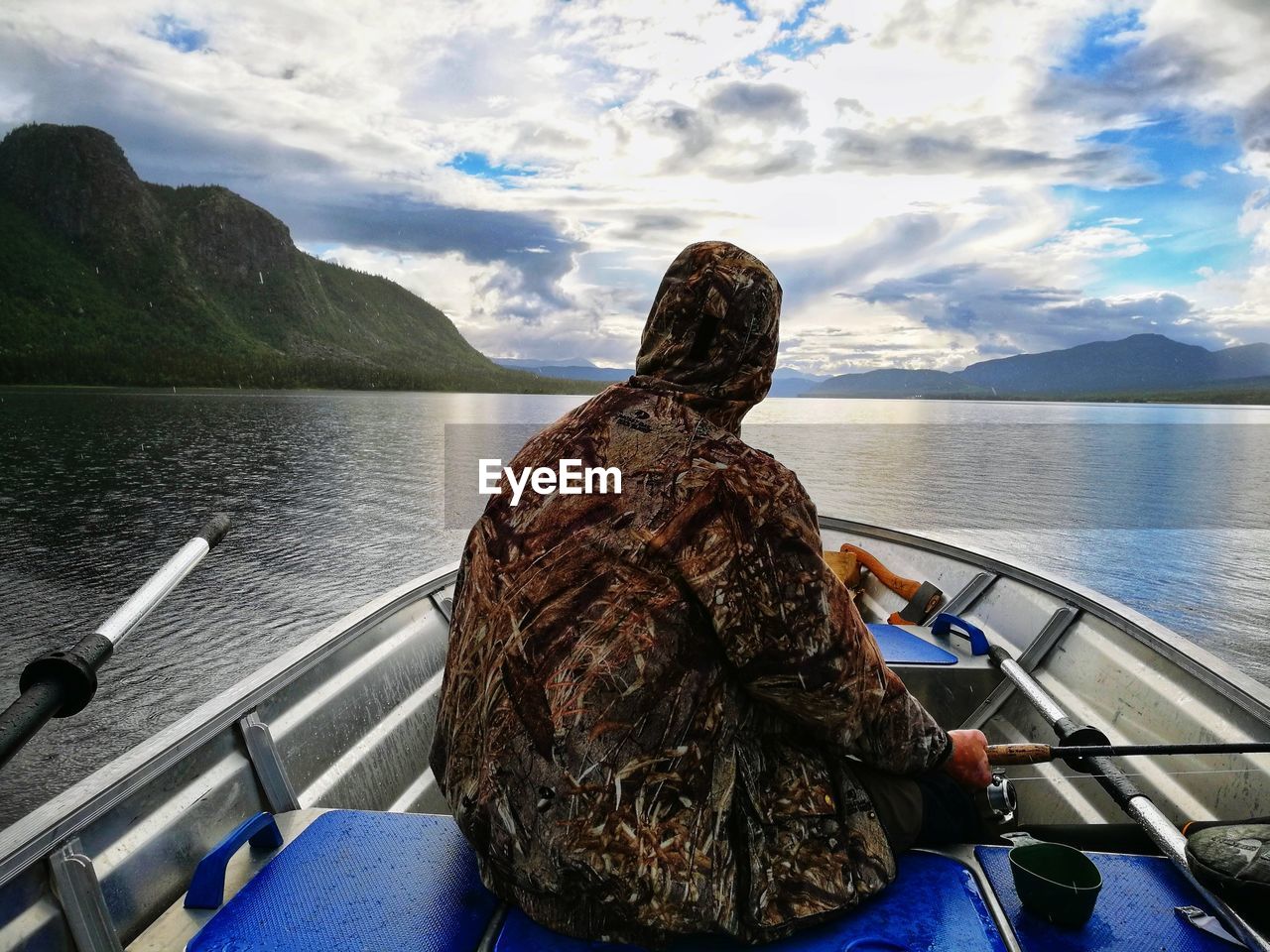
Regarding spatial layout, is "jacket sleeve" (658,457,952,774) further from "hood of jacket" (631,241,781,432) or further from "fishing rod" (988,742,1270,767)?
"fishing rod" (988,742,1270,767)

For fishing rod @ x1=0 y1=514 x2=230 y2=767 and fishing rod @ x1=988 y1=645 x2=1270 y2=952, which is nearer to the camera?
fishing rod @ x1=0 y1=514 x2=230 y2=767

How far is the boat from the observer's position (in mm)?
→ 2293

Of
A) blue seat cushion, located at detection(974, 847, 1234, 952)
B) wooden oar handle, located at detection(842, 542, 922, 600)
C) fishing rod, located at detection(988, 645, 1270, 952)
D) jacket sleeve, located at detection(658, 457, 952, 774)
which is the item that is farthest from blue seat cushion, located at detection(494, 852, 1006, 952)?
wooden oar handle, located at detection(842, 542, 922, 600)

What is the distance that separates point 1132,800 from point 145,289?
187 m

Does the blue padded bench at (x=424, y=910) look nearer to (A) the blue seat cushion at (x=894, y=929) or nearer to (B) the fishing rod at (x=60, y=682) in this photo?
(A) the blue seat cushion at (x=894, y=929)

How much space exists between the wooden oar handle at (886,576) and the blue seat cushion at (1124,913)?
3.69m

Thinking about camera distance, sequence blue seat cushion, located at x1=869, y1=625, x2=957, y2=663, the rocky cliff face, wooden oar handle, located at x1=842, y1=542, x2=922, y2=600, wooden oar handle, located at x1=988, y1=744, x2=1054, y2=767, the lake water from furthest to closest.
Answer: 1. the rocky cliff face
2. the lake water
3. wooden oar handle, located at x1=842, y1=542, x2=922, y2=600
4. blue seat cushion, located at x1=869, y1=625, x2=957, y2=663
5. wooden oar handle, located at x1=988, y1=744, x2=1054, y2=767

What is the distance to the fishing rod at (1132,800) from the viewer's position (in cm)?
241

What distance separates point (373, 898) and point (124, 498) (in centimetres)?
3273

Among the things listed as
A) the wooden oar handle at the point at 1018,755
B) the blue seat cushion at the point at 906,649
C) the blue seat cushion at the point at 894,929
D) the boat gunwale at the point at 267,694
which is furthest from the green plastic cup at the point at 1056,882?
the blue seat cushion at the point at 906,649

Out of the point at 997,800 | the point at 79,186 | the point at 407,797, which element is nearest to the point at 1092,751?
the point at 997,800

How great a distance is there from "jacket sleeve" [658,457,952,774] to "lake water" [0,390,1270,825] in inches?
375

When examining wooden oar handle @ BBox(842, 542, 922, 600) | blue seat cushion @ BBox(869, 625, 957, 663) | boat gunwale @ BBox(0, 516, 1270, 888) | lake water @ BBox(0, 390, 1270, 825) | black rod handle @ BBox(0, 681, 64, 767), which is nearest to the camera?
black rod handle @ BBox(0, 681, 64, 767)

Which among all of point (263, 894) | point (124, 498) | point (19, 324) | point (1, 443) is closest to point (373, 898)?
point (263, 894)
